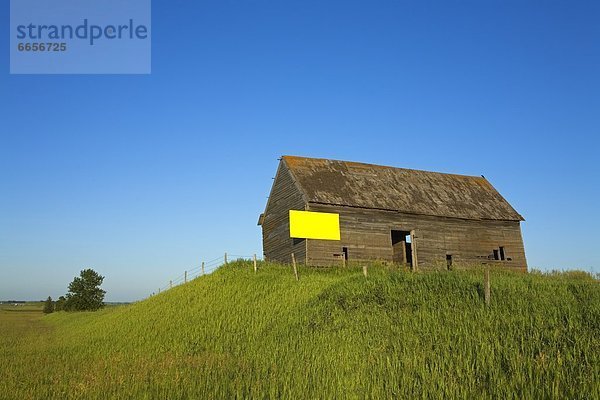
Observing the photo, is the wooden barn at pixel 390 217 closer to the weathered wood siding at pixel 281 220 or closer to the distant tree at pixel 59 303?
the weathered wood siding at pixel 281 220

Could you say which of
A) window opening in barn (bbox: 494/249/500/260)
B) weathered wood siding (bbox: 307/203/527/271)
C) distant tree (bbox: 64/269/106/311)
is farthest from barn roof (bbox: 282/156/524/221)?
distant tree (bbox: 64/269/106/311)

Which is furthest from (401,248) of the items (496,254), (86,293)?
(86,293)

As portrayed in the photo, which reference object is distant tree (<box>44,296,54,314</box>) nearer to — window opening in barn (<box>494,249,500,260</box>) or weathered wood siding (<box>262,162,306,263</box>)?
weathered wood siding (<box>262,162,306,263</box>)

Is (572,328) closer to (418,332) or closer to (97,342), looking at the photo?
(418,332)

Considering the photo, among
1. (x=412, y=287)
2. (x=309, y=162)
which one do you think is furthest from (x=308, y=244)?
(x=412, y=287)

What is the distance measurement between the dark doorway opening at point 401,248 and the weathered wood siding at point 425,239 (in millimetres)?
734

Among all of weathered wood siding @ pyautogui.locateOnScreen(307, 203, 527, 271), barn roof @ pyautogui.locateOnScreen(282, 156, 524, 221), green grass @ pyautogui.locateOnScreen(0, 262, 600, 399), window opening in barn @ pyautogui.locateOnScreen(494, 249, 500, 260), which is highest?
barn roof @ pyautogui.locateOnScreen(282, 156, 524, 221)

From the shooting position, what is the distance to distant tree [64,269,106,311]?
6044 cm

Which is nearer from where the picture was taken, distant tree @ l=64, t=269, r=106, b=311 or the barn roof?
the barn roof

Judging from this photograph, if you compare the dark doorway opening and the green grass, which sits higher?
the dark doorway opening

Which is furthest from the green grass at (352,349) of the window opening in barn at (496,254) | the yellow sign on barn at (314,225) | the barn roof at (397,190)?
the window opening in barn at (496,254)

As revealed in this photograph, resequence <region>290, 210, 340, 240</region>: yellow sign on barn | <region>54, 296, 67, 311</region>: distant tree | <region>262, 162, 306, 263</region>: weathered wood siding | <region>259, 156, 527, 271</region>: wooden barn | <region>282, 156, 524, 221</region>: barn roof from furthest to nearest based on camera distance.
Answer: <region>54, 296, 67, 311</region>: distant tree < <region>282, 156, 524, 221</region>: barn roof < <region>262, 162, 306, 263</region>: weathered wood siding < <region>259, 156, 527, 271</region>: wooden barn < <region>290, 210, 340, 240</region>: yellow sign on barn

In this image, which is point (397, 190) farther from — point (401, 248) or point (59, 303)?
point (59, 303)

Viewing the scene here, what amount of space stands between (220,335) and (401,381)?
8.86 m
